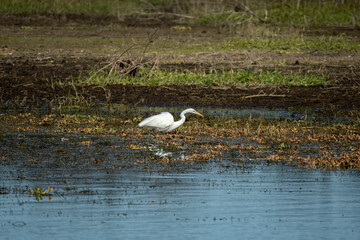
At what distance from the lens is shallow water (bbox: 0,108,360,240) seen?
23.3 feet

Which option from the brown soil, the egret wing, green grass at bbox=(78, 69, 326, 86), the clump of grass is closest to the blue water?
the egret wing

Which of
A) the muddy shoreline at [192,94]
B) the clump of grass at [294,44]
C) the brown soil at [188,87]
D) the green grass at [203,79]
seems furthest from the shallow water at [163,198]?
the clump of grass at [294,44]

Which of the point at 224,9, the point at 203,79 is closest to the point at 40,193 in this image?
the point at 203,79

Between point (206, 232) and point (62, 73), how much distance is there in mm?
12507

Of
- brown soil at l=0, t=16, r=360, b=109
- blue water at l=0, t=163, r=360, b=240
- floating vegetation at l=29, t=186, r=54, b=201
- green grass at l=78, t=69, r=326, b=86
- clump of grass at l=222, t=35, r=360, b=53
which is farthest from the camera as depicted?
clump of grass at l=222, t=35, r=360, b=53

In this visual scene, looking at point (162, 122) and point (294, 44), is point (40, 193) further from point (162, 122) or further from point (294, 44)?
point (294, 44)

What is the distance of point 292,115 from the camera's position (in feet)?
46.4

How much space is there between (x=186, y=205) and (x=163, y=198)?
0.36 m

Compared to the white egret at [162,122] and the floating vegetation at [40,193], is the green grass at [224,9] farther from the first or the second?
the floating vegetation at [40,193]

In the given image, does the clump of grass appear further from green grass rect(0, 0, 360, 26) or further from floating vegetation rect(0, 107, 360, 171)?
floating vegetation rect(0, 107, 360, 171)

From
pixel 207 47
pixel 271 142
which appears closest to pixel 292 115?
pixel 271 142

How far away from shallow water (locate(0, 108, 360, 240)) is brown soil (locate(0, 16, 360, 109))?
17.6ft

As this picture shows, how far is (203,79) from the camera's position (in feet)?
56.9

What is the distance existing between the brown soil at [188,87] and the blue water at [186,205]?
628 centimetres
